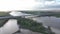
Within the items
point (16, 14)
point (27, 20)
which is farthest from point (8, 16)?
point (27, 20)

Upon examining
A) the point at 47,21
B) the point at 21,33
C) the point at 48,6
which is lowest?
the point at 21,33

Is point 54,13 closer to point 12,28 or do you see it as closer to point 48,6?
point 48,6

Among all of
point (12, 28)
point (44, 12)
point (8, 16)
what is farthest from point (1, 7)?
point (44, 12)

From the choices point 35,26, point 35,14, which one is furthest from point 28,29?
point 35,14

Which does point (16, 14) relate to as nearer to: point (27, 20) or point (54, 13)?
point (27, 20)

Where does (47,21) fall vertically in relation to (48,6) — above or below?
below

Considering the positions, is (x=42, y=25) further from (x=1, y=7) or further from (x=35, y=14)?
(x=1, y=7)

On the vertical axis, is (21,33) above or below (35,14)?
below
